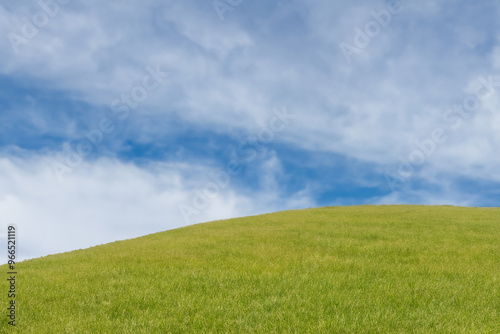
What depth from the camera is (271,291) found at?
9.26 metres

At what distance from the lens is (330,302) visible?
8422mm

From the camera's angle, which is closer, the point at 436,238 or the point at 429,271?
the point at 429,271

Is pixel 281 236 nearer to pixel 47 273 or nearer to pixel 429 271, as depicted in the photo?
pixel 429 271

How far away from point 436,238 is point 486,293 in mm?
10356

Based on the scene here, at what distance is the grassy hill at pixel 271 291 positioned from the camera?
737 centimetres

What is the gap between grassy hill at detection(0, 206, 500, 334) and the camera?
7.37 metres

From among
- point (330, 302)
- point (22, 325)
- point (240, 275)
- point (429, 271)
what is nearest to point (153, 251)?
point (240, 275)

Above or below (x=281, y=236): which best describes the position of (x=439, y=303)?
below

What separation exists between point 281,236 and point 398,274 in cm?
929

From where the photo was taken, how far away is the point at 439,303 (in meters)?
8.62

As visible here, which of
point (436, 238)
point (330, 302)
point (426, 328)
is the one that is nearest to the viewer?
point (426, 328)

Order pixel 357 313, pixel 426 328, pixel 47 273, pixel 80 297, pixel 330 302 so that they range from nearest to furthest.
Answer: pixel 426 328, pixel 357 313, pixel 330 302, pixel 80 297, pixel 47 273

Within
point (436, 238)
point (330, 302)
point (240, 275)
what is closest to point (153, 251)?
point (240, 275)

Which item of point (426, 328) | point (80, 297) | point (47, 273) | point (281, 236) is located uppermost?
point (281, 236)
